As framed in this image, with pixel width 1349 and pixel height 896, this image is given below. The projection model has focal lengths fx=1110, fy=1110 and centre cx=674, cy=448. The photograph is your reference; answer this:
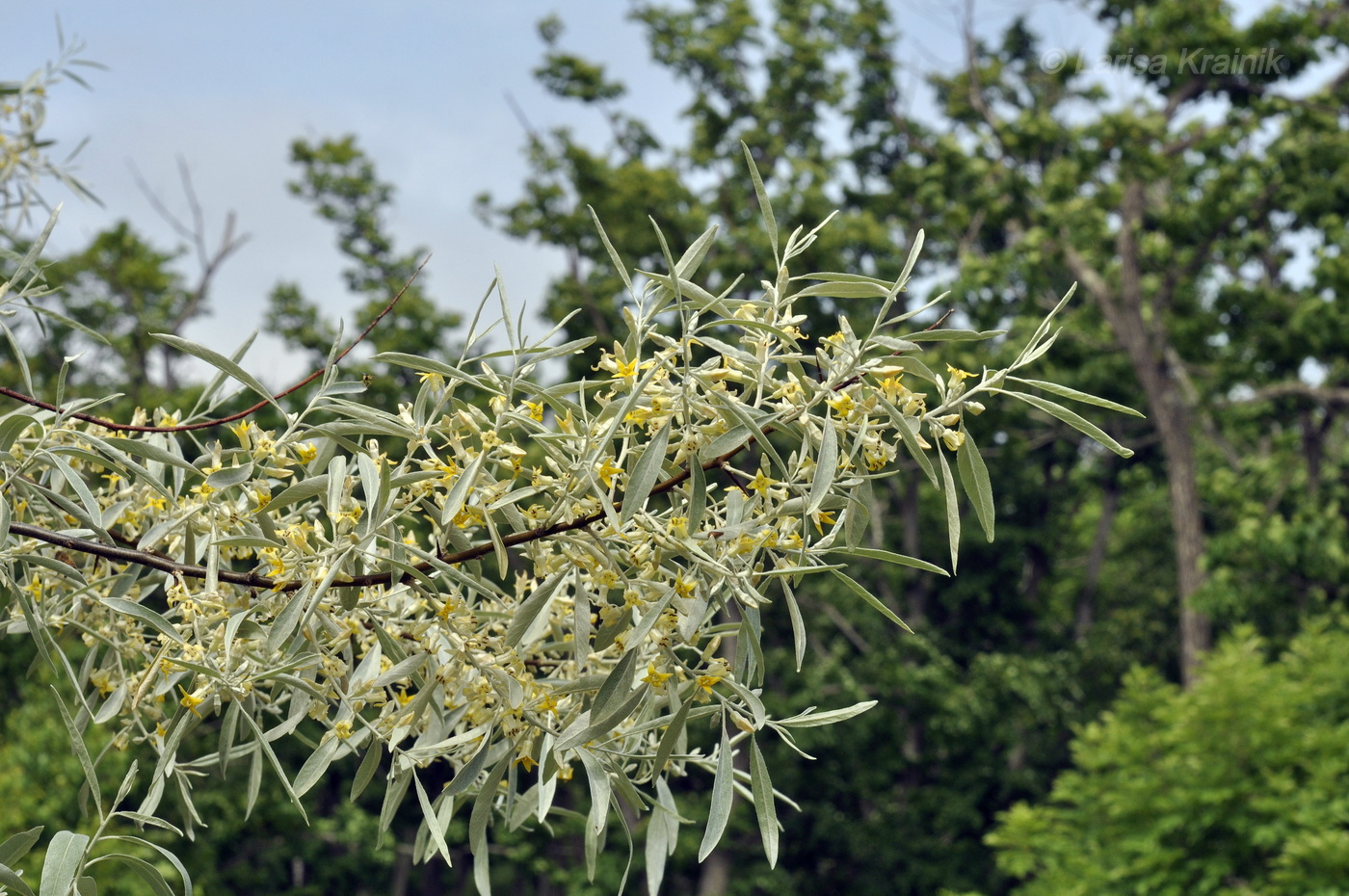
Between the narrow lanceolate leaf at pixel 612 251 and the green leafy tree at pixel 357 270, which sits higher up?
the green leafy tree at pixel 357 270

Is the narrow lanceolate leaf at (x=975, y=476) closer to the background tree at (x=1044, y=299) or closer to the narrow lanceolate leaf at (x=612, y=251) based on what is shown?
the narrow lanceolate leaf at (x=612, y=251)

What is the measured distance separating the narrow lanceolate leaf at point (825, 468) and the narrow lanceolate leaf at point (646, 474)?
0.14 metres

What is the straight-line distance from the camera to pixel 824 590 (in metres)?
11.7

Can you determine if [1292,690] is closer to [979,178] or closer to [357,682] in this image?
[979,178]

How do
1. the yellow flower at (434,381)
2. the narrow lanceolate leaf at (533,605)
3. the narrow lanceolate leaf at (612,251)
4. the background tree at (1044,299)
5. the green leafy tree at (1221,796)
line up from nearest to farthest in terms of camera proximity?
the narrow lanceolate leaf at (612,251) < the narrow lanceolate leaf at (533,605) < the yellow flower at (434,381) < the green leafy tree at (1221,796) < the background tree at (1044,299)

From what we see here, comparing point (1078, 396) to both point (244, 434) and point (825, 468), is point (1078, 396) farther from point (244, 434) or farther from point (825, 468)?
point (244, 434)

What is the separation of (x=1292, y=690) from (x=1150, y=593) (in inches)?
303

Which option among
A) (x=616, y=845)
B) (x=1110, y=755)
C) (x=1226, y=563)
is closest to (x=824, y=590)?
(x=616, y=845)

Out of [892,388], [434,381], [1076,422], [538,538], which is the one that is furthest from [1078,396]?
[434,381]

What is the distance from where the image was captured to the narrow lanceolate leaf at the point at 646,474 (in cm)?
97

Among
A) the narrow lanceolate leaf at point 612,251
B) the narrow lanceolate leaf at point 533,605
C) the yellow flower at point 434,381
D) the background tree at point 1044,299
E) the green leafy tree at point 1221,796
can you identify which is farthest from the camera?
the background tree at point 1044,299

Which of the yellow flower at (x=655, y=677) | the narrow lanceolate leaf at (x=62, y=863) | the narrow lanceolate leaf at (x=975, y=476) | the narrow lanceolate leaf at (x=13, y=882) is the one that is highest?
the narrow lanceolate leaf at (x=975, y=476)

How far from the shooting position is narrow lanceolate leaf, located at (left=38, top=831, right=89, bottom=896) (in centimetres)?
98

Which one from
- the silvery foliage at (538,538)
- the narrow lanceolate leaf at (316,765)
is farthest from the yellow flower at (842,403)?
the narrow lanceolate leaf at (316,765)
